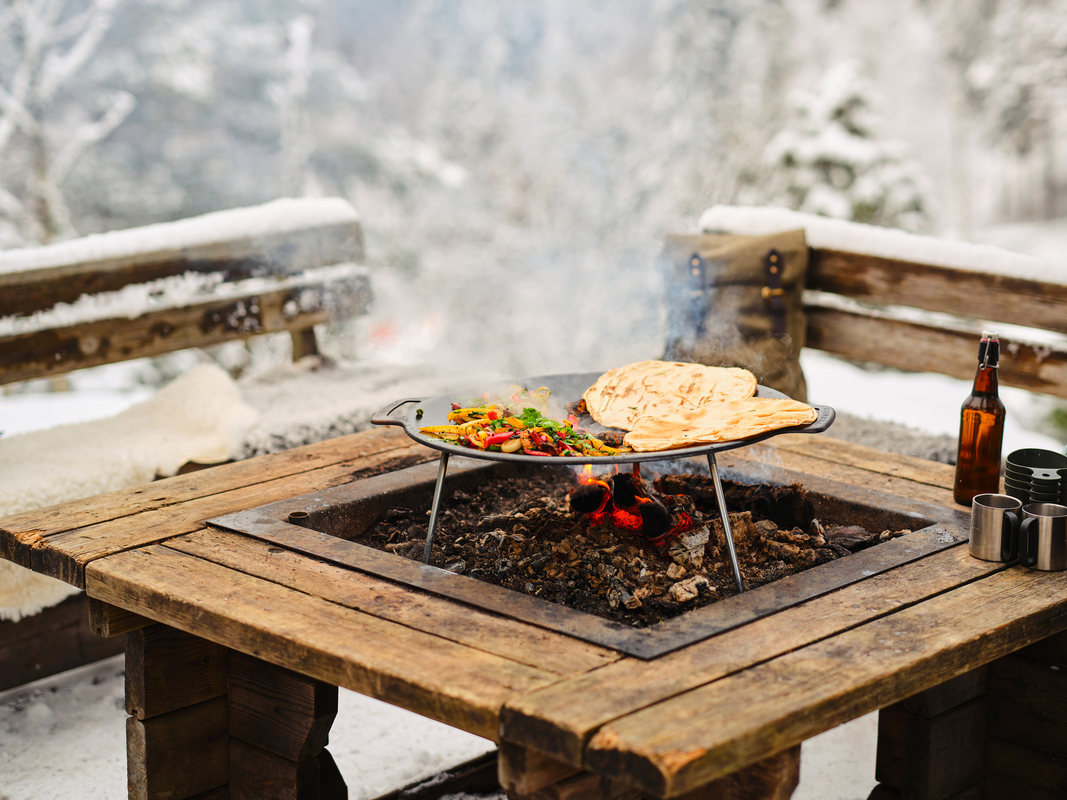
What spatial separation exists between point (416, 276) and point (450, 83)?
3.33 meters

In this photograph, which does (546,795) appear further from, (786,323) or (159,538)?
(786,323)

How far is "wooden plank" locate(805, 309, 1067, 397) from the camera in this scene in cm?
332

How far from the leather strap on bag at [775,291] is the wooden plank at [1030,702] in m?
1.70

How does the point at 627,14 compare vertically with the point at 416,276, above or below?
above

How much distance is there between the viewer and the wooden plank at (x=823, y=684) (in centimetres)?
129

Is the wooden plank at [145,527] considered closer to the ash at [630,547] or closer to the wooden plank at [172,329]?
the ash at [630,547]

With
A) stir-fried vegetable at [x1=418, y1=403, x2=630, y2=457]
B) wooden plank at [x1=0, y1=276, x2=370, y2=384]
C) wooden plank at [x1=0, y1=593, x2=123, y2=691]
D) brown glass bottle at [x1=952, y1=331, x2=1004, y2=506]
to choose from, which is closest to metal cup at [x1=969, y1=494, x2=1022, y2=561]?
brown glass bottle at [x1=952, y1=331, x2=1004, y2=506]

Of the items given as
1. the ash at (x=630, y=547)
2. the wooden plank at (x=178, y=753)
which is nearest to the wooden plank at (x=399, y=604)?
the ash at (x=630, y=547)

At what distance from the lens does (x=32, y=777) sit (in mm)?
2617

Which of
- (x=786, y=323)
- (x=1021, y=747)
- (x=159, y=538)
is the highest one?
(x=786, y=323)

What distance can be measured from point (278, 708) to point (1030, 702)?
1568 millimetres

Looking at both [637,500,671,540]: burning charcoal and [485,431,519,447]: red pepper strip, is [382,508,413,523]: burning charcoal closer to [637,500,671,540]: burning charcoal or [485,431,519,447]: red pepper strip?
[485,431,519,447]: red pepper strip

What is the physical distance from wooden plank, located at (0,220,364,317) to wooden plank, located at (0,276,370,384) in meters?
0.10

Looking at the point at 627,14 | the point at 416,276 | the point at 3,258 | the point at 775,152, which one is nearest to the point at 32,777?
the point at 3,258
